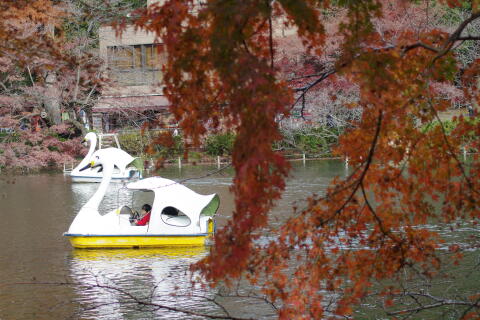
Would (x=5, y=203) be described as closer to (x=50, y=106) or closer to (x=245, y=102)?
(x=50, y=106)

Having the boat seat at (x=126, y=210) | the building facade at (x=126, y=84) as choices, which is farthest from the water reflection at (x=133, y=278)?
the building facade at (x=126, y=84)

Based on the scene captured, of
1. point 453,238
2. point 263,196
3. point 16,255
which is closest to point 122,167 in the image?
point 16,255

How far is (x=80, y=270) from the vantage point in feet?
44.6

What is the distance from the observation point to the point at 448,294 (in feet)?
34.6

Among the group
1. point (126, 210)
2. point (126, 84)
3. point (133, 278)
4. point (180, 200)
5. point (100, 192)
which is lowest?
point (133, 278)

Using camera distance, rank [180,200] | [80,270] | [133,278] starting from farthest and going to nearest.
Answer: [180,200] → [80,270] → [133,278]

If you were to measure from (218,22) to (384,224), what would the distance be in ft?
10.7

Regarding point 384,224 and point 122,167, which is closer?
point 384,224

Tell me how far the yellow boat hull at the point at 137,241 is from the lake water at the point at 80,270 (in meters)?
0.18

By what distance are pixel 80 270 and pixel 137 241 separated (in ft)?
6.51

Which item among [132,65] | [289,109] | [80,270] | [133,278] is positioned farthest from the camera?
[132,65]

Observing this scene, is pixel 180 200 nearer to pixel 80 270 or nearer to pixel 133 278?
pixel 80 270

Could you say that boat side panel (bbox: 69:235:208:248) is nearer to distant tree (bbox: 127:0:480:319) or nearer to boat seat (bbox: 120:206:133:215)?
boat seat (bbox: 120:206:133:215)

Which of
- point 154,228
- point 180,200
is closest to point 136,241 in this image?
point 154,228
